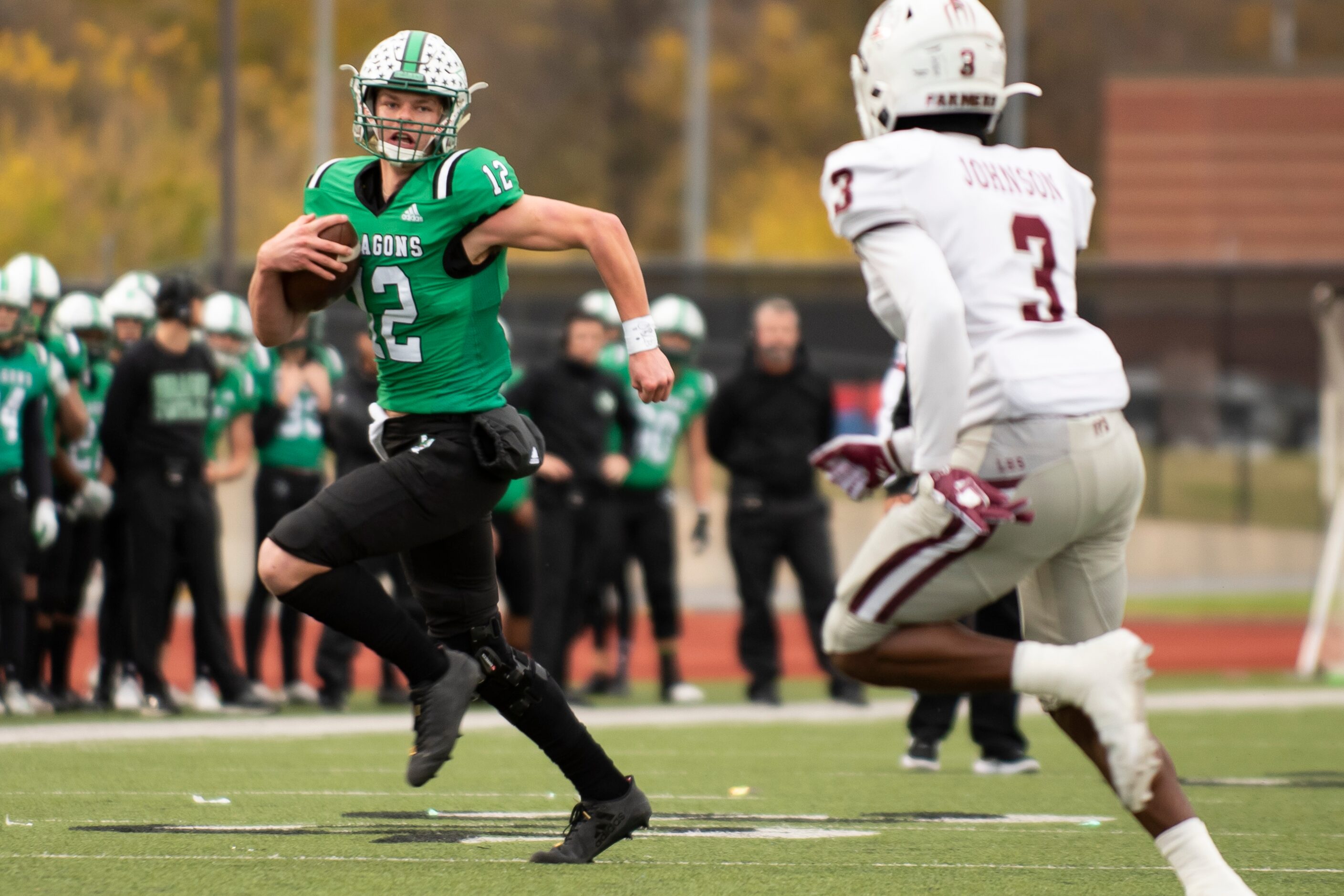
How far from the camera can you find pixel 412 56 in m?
4.75

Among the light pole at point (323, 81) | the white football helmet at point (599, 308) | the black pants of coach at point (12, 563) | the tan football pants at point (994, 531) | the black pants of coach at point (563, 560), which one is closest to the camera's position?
the tan football pants at point (994, 531)

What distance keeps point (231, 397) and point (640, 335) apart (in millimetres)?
5968

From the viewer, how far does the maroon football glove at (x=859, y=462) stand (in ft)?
13.8

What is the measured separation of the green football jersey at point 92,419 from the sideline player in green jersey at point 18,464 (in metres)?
0.62

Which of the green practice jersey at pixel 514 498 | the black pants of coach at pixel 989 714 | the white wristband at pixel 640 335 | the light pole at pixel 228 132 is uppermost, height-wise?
the light pole at pixel 228 132

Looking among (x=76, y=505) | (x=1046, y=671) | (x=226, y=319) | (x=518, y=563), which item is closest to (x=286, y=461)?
(x=226, y=319)

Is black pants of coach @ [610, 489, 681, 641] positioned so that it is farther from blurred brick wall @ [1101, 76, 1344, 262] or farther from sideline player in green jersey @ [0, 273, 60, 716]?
blurred brick wall @ [1101, 76, 1344, 262]

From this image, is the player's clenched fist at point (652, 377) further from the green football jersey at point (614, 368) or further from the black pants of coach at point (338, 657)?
the green football jersey at point (614, 368)

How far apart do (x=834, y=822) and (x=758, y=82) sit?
45.5m

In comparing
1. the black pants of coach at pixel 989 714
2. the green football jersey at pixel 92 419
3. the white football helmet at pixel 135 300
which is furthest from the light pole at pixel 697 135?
the black pants of coach at pixel 989 714

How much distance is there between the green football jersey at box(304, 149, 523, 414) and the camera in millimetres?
4668

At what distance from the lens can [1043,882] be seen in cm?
457

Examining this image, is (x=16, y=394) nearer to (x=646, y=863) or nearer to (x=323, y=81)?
(x=646, y=863)

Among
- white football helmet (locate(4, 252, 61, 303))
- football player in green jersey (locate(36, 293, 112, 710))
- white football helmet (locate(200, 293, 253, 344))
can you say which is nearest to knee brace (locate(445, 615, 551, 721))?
white football helmet (locate(4, 252, 61, 303))
